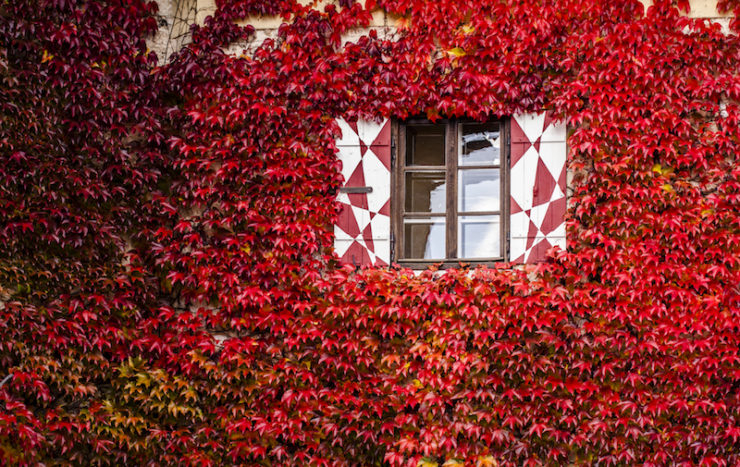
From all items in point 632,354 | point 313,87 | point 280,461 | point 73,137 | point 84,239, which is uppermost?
point 313,87

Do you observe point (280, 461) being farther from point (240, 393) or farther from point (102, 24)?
point (102, 24)

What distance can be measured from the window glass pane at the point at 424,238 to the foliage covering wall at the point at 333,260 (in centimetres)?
23

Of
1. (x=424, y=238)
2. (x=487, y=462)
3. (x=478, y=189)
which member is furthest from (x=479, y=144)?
(x=487, y=462)

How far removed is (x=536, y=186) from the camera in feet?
17.2

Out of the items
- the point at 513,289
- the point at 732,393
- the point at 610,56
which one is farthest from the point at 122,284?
the point at 732,393

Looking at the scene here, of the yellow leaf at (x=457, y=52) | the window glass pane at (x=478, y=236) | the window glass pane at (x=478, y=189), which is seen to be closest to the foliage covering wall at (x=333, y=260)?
the yellow leaf at (x=457, y=52)

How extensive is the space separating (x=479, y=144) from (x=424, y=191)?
52 centimetres

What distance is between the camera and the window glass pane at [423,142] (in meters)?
5.51

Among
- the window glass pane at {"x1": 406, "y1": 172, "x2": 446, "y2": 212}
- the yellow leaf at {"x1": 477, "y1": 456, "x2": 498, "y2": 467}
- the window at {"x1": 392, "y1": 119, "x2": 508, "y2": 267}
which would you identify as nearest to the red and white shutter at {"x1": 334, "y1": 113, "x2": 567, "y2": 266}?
the window at {"x1": 392, "y1": 119, "x2": 508, "y2": 267}

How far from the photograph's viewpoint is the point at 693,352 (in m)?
5.07

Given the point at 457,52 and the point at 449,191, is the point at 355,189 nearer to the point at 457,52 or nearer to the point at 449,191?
the point at 449,191

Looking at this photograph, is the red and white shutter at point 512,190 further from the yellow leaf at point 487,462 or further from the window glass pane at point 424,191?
the yellow leaf at point 487,462

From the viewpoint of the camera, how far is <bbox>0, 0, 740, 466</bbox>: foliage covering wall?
199 inches

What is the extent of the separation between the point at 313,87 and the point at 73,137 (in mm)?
1752
